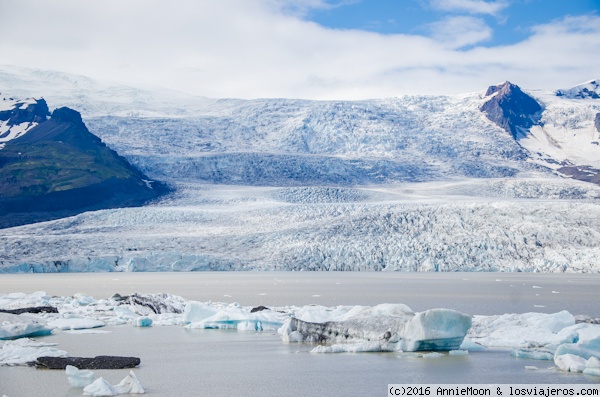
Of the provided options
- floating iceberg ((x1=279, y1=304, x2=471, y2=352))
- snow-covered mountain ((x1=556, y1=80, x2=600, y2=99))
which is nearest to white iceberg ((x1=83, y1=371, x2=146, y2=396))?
floating iceberg ((x1=279, y1=304, x2=471, y2=352))

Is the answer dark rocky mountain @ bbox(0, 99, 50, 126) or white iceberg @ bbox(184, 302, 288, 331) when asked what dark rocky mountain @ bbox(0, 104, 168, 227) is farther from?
white iceberg @ bbox(184, 302, 288, 331)

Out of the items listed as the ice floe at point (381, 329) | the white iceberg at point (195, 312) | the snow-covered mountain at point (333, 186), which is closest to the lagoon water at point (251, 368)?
the ice floe at point (381, 329)

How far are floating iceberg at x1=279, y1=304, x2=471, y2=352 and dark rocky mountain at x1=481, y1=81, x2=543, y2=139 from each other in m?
77.1

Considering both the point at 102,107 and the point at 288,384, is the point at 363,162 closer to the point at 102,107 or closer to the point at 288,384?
the point at 102,107

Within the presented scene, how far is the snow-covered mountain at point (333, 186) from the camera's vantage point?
1257 inches

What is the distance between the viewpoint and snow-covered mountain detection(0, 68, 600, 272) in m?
31.9

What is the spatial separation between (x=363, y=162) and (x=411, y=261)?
3651cm

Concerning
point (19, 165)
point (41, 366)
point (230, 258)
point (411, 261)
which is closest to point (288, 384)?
point (41, 366)

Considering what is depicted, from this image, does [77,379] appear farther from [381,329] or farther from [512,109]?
[512,109]

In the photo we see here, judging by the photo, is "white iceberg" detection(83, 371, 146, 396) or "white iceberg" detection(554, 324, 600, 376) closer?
"white iceberg" detection(83, 371, 146, 396)

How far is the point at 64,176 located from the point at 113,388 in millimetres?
55717

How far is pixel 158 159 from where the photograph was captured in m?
65.8

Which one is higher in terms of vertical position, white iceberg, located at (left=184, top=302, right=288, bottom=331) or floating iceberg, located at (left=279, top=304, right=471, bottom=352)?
floating iceberg, located at (left=279, top=304, right=471, bottom=352)

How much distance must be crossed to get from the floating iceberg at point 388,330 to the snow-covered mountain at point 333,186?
70.2ft
